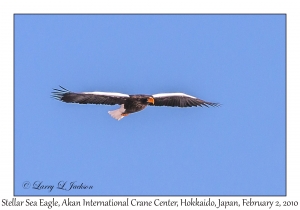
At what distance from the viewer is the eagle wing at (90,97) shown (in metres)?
10.6

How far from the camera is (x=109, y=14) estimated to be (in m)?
11.1

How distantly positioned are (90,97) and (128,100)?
1.92 ft

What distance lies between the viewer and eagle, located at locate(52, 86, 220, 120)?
418 inches

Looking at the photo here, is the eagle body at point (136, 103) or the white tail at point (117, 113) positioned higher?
the eagle body at point (136, 103)

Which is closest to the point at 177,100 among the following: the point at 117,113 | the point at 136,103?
the point at 136,103

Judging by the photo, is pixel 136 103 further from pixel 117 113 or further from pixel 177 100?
pixel 177 100

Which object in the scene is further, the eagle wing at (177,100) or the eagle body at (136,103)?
the eagle wing at (177,100)

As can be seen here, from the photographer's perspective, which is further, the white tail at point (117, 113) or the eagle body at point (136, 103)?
the white tail at point (117, 113)

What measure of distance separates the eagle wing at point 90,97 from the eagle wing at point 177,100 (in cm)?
60

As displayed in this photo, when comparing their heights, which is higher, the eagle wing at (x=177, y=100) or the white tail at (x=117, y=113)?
the eagle wing at (x=177, y=100)

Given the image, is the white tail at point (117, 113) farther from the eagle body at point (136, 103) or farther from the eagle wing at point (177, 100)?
the eagle wing at point (177, 100)

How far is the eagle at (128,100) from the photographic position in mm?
10625
